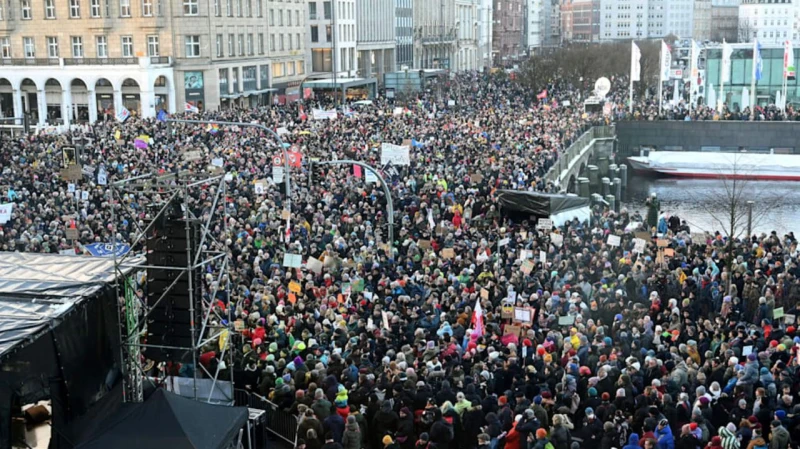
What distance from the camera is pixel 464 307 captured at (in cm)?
1992

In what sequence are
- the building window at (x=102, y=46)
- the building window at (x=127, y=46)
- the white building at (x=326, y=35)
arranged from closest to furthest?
the building window at (x=127, y=46) → the building window at (x=102, y=46) → the white building at (x=326, y=35)

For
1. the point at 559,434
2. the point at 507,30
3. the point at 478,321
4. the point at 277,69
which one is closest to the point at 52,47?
the point at 277,69

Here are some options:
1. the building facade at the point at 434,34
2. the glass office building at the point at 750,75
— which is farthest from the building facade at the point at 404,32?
the glass office building at the point at 750,75

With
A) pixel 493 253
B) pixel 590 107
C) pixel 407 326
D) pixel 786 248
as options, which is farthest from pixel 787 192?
pixel 407 326

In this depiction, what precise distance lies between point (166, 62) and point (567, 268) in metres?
53.4

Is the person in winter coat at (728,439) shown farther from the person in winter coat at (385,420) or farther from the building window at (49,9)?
the building window at (49,9)

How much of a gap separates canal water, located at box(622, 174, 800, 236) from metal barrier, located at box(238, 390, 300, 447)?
107ft

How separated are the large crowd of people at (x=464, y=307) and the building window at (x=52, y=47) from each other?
3825 centimetres

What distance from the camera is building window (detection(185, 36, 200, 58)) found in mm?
72375

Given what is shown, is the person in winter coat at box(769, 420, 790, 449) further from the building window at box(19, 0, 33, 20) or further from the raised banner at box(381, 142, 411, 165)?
the building window at box(19, 0, 33, 20)

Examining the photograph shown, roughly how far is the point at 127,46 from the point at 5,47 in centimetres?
1010

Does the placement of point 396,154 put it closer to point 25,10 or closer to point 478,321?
point 478,321

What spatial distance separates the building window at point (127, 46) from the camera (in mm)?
72250

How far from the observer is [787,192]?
2247 inches
